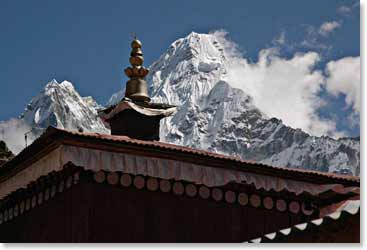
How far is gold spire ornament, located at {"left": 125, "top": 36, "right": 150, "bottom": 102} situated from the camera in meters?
14.0

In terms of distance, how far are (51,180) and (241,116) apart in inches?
7339

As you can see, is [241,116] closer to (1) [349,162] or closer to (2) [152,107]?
(1) [349,162]

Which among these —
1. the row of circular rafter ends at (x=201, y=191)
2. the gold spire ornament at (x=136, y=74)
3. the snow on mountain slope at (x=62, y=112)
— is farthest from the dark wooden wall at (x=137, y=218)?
the snow on mountain slope at (x=62, y=112)

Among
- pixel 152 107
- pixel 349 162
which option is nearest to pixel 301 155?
pixel 349 162

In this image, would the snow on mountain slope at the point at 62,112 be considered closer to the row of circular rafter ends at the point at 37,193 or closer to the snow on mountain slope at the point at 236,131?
the snow on mountain slope at the point at 236,131

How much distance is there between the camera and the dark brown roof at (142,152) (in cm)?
1016

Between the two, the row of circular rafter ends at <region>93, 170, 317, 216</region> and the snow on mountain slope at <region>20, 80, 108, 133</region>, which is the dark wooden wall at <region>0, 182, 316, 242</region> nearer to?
the row of circular rafter ends at <region>93, 170, 317, 216</region>

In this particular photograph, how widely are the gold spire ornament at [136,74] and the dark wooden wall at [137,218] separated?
3.02m

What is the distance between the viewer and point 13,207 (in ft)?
40.4

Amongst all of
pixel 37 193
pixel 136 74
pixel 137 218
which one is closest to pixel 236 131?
pixel 136 74

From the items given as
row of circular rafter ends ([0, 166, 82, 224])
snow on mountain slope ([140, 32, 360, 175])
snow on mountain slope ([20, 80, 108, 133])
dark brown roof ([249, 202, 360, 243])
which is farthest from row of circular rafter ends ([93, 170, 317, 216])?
snow on mountain slope ([140, 32, 360, 175])

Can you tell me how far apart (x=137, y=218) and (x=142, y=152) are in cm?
78

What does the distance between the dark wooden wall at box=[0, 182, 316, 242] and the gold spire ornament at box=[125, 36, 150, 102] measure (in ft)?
9.90

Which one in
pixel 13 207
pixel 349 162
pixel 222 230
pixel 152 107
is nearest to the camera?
pixel 222 230
